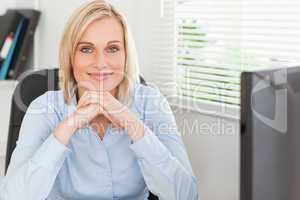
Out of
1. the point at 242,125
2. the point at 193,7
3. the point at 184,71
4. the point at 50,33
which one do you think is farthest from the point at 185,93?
the point at 242,125

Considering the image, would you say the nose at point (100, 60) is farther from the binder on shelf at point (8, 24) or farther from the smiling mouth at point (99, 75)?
the binder on shelf at point (8, 24)

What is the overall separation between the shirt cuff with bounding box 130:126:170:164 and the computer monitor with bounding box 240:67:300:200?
1.96 ft

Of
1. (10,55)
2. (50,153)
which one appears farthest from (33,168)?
(10,55)

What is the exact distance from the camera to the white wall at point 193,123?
6.44ft

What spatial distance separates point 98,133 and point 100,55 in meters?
0.24

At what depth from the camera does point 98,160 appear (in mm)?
1523

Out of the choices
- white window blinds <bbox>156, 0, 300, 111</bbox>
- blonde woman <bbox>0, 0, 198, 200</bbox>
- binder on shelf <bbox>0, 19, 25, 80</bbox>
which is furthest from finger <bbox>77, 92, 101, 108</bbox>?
binder on shelf <bbox>0, 19, 25, 80</bbox>

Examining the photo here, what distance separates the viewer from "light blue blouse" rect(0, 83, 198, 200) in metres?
1.41

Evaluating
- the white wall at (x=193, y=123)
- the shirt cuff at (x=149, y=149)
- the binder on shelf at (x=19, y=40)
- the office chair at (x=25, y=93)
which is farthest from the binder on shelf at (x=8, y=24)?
the shirt cuff at (x=149, y=149)

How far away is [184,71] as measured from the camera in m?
2.21

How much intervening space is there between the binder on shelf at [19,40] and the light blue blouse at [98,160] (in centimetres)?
78

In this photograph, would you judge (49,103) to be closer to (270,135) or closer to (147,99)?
(147,99)

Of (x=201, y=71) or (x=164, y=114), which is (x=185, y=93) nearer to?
(x=201, y=71)

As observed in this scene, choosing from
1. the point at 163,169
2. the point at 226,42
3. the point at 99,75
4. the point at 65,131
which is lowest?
the point at 163,169
